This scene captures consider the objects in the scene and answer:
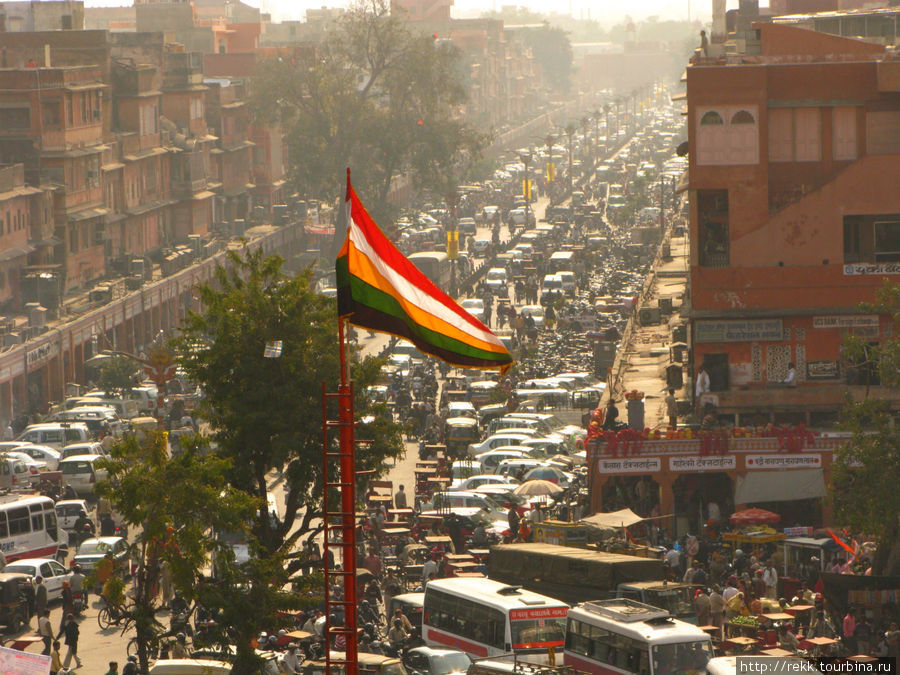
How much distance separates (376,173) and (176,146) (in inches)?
472

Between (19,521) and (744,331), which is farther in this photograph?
(744,331)

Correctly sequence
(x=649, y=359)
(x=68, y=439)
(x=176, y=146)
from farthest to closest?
(x=176, y=146), (x=649, y=359), (x=68, y=439)

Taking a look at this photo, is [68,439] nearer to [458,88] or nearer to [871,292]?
[871,292]

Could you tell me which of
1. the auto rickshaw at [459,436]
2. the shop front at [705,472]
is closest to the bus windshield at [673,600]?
the shop front at [705,472]

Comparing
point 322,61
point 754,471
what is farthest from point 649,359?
point 322,61

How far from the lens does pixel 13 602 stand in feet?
83.4

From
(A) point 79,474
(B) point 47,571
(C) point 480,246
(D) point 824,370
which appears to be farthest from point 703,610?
(C) point 480,246

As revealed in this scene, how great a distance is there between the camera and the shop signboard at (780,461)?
31.4m

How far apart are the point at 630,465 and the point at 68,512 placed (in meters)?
11.3

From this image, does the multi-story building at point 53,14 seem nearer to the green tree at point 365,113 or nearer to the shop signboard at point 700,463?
the green tree at point 365,113

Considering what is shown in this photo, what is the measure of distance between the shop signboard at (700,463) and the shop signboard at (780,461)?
34 cm

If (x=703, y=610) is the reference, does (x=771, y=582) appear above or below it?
below

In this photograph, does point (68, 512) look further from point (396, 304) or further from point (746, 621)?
point (396, 304)

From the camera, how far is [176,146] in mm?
75750
